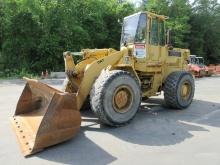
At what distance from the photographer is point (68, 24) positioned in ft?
90.2

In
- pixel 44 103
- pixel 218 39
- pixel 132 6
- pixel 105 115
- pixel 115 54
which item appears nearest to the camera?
pixel 105 115

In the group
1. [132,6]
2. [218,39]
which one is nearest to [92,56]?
[132,6]

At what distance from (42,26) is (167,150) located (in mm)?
22293

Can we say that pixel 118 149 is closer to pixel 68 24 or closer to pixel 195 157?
pixel 195 157

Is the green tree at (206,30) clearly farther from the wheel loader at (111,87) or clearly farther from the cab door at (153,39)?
the cab door at (153,39)

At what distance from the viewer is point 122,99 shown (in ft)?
24.8

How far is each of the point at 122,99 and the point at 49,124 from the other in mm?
2141

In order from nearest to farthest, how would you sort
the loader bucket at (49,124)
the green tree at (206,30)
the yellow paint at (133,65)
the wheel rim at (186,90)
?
1. the loader bucket at (49,124)
2. the yellow paint at (133,65)
3. the wheel rim at (186,90)
4. the green tree at (206,30)

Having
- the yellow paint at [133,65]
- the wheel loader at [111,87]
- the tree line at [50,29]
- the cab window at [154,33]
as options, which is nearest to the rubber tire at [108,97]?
the wheel loader at [111,87]

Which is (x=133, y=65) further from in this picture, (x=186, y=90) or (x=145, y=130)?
(x=186, y=90)

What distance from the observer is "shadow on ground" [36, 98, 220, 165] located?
5648 millimetres

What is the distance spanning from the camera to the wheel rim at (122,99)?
291 inches

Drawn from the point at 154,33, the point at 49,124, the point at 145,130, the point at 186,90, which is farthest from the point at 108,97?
the point at 186,90

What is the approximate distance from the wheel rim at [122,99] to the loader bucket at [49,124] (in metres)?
1.23
